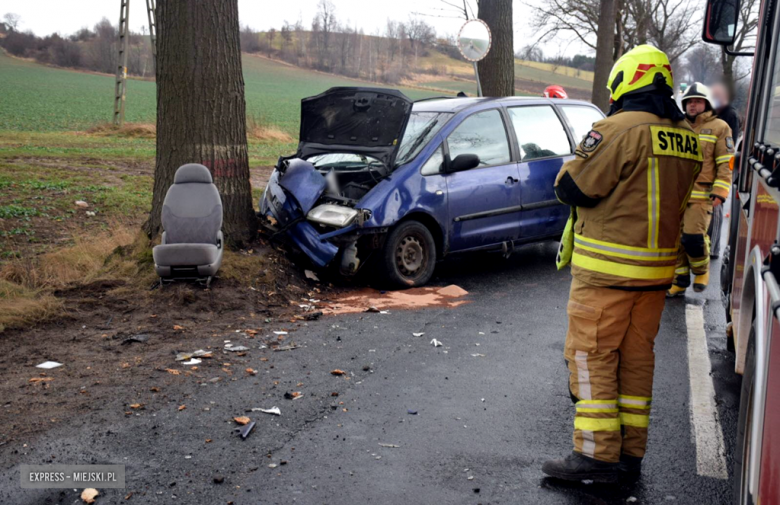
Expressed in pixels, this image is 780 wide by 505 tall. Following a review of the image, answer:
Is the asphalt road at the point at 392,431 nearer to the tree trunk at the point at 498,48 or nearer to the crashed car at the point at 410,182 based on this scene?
the crashed car at the point at 410,182

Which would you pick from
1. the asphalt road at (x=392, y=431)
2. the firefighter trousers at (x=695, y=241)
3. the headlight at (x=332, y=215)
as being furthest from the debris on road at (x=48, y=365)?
the firefighter trousers at (x=695, y=241)

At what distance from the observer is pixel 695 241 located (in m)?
6.59

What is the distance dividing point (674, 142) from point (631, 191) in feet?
0.99

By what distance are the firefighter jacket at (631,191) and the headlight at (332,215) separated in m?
3.64

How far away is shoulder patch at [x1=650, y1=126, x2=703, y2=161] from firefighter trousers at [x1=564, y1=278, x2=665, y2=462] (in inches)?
26.2

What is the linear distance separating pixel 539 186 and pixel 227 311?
12.3ft

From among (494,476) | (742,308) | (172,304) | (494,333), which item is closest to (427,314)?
(494,333)

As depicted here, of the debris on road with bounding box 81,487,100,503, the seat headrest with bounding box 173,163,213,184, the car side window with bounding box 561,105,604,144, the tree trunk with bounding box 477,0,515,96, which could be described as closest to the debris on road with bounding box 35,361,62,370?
the debris on road with bounding box 81,487,100,503

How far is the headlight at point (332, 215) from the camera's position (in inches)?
278

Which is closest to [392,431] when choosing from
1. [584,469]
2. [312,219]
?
[584,469]

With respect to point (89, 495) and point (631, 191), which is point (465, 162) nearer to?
point (631, 191)

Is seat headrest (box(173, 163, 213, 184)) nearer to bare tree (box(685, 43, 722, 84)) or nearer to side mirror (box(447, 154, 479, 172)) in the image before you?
side mirror (box(447, 154, 479, 172))

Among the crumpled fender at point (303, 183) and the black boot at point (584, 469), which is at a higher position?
the crumpled fender at point (303, 183)

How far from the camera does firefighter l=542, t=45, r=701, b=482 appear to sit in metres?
3.52
